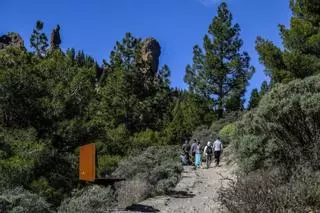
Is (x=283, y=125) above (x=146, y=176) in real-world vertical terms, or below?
above

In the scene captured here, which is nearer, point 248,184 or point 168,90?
point 248,184

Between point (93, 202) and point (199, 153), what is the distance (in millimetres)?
14758

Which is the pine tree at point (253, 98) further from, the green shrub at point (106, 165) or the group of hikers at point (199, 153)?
the green shrub at point (106, 165)

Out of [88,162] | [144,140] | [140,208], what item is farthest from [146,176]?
[144,140]

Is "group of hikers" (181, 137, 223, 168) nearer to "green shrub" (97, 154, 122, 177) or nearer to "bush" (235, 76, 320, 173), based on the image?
"green shrub" (97, 154, 122, 177)

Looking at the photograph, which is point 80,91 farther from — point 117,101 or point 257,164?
point 117,101

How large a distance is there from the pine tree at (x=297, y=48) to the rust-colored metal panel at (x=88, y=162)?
13.4 metres

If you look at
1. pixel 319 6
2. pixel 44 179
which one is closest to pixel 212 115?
pixel 319 6

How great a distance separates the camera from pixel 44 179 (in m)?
15.8

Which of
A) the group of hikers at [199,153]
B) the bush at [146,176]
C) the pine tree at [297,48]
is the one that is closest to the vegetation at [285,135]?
the pine tree at [297,48]

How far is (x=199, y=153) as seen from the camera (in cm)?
2600

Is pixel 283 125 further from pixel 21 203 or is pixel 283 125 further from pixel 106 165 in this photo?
pixel 106 165

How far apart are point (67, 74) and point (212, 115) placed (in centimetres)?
2233

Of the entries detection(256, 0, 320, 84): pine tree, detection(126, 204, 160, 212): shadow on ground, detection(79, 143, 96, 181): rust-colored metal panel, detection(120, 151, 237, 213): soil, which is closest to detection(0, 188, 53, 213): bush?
detection(79, 143, 96, 181): rust-colored metal panel
